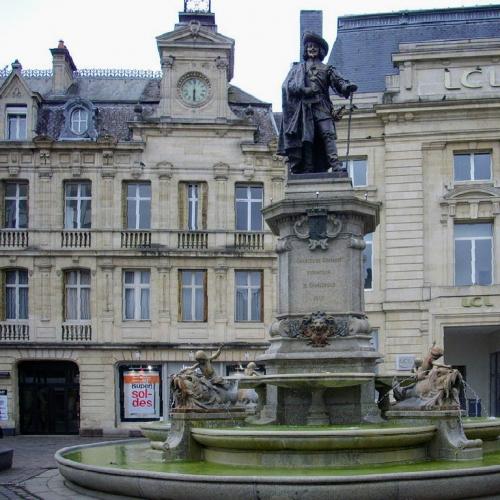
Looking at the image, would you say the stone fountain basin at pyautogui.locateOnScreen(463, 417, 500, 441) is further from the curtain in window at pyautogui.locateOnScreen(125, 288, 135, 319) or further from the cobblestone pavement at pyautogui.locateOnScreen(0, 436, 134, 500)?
the curtain in window at pyautogui.locateOnScreen(125, 288, 135, 319)

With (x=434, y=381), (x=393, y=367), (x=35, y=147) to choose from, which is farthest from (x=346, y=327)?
(x=35, y=147)

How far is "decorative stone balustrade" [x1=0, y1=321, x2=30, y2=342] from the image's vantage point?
1475 inches

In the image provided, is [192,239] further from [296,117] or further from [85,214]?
[296,117]

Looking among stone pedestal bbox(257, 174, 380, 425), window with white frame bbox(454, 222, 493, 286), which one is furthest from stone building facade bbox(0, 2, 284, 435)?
stone pedestal bbox(257, 174, 380, 425)

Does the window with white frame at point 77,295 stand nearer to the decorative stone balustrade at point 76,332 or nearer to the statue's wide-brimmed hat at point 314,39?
the decorative stone balustrade at point 76,332

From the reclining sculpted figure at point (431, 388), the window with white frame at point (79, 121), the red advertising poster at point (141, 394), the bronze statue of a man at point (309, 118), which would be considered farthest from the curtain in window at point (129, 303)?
the reclining sculpted figure at point (431, 388)

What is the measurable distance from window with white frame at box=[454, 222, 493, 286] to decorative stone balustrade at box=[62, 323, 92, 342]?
1380 cm

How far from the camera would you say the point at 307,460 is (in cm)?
1284

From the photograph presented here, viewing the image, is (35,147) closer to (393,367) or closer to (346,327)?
(393,367)

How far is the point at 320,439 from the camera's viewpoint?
12.6m

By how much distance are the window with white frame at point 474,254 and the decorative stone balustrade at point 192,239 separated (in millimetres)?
9532

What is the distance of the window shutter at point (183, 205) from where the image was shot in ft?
125

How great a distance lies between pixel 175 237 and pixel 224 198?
242cm

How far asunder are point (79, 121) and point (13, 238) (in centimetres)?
547
